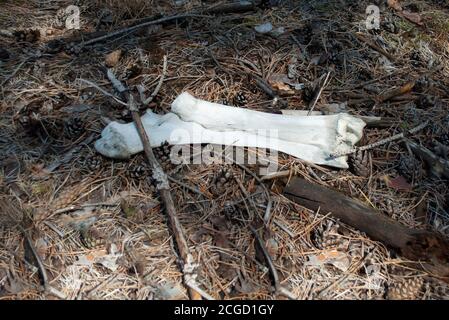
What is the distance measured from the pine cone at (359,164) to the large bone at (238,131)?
4 cm

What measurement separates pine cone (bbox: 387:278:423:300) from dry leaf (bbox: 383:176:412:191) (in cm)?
50

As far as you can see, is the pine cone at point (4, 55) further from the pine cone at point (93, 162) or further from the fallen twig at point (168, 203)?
the pine cone at point (93, 162)

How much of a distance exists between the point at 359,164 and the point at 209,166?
2.41 feet

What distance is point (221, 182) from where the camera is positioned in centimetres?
212

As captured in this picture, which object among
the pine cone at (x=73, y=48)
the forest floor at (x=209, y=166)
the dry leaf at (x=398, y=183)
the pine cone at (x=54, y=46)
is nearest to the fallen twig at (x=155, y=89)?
the forest floor at (x=209, y=166)

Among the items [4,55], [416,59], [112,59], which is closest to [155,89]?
[112,59]

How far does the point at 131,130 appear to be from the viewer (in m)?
2.25

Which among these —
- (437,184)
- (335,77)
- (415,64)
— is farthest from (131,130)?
(415,64)

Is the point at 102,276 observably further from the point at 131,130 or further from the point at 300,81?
the point at 300,81

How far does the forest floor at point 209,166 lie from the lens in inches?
73.0

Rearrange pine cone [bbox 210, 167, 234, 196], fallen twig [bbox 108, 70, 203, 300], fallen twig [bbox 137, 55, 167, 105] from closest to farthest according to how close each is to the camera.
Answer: fallen twig [bbox 108, 70, 203, 300] → pine cone [bbox 210, 167, 234, 196] → fallen twig [bbox 137, 55, 167, 105]

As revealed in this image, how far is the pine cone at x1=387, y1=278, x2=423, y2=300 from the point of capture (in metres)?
1.80

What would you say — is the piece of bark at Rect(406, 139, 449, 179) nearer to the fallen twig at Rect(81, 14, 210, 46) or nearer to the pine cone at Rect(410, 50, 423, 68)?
the pine cone at Rect(410, 50, 423, 68)

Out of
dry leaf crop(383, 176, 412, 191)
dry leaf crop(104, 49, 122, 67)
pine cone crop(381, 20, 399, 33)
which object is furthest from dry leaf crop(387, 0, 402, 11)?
dry leaf crop(104, 49, 122, 67)
